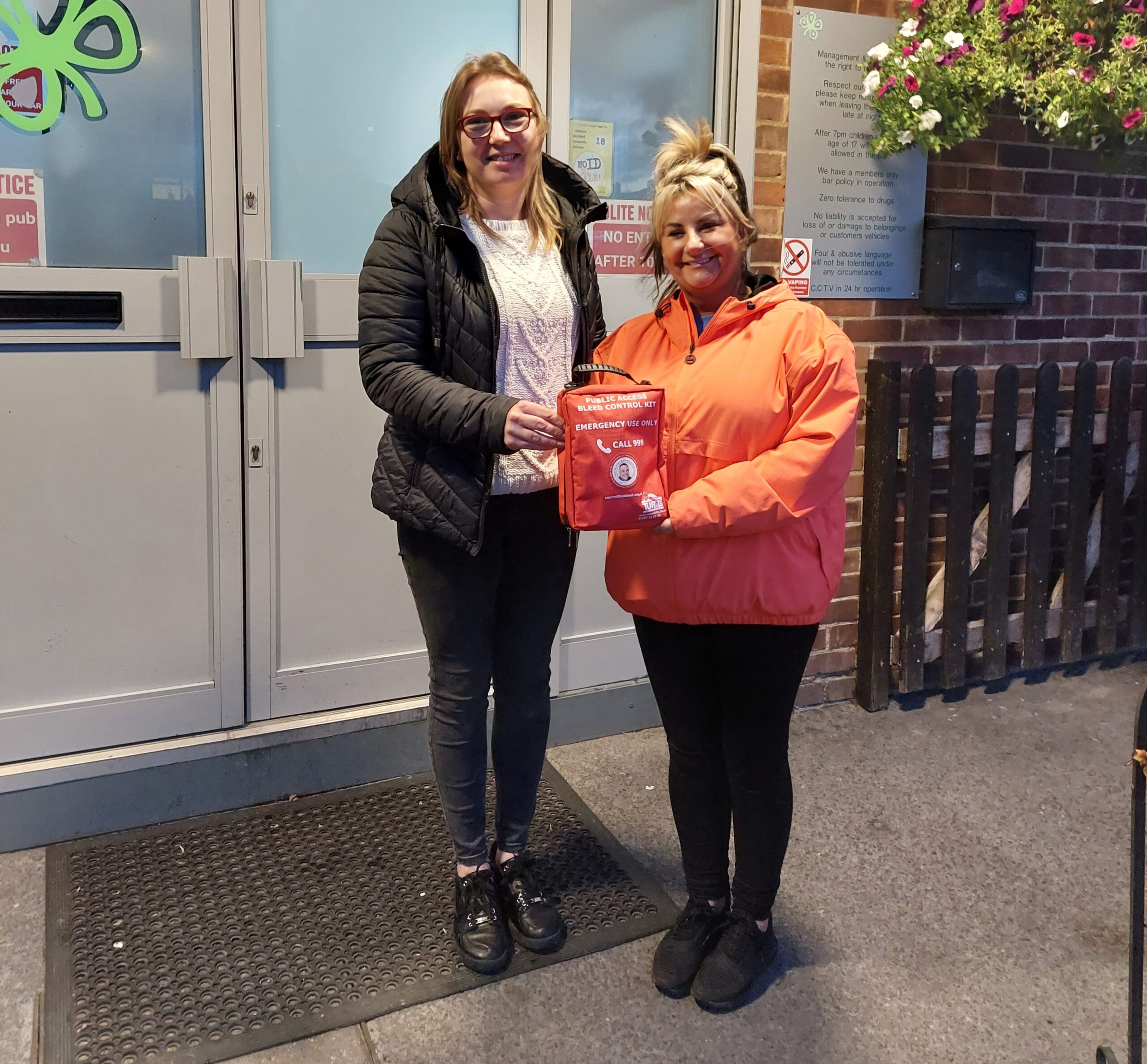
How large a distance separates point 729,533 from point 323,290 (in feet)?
5.14

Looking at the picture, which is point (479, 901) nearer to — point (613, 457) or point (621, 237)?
point (613, 457)

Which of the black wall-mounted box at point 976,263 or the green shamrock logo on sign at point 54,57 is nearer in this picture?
the green shamrock logo on sign at point 54,57

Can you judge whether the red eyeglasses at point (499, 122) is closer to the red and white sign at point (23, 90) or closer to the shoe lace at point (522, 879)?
the red and white sign at point (23, 90)

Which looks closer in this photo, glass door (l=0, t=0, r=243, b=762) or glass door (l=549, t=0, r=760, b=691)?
glass door (l=0, t=0, r=243, b=762)

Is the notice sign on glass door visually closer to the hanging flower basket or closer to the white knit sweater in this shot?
the hanging flower basket

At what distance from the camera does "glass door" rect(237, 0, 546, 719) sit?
2.93 m

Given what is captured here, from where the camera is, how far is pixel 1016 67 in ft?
11.0

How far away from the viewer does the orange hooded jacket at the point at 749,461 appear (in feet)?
6.58

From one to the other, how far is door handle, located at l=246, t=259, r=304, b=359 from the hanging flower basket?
1.96 meters

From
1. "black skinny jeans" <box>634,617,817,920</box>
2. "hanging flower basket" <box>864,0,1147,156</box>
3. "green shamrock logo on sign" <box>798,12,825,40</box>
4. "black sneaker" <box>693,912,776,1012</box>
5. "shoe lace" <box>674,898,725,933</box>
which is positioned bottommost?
"black sneaker" <box>693,912,776,1012</box>

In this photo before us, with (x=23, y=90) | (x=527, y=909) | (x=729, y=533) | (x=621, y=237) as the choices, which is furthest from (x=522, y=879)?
(x=23, y=90)

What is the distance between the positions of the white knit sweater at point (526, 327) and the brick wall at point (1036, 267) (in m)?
1.50

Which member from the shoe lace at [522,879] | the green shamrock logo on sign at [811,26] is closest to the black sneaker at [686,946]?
the shoe lace at [522,879]

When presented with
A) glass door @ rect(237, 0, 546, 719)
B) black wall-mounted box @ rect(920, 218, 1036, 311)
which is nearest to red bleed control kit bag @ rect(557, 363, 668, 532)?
glass door @ rect(237, 0, 546, 719)
